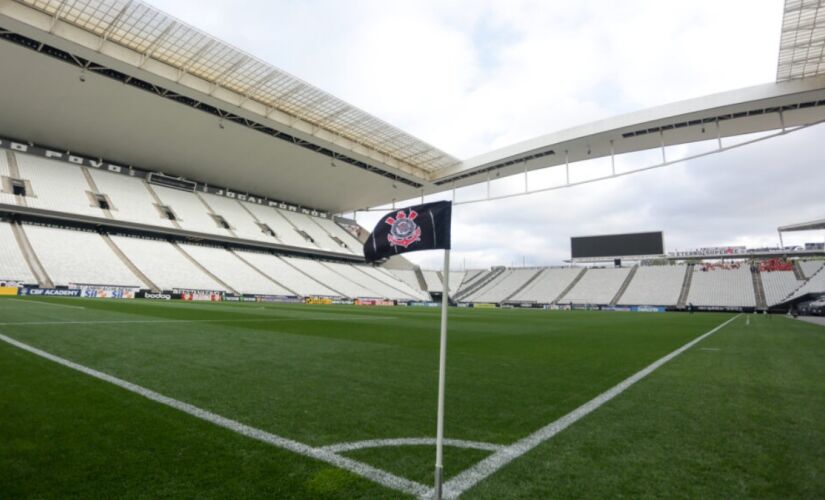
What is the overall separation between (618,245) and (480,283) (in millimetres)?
23100

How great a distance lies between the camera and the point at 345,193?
54594 millimetres

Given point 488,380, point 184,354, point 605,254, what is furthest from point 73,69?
point 605,254

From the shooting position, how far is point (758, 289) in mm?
48719

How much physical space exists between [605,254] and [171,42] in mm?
56928

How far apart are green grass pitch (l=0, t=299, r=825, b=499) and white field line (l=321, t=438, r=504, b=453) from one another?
7 cm

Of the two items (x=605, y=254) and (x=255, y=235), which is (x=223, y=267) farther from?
(x=605, y=254)

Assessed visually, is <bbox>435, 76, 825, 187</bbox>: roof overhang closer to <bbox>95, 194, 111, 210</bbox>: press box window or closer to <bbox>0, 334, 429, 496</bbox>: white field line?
<bbox>0, 334, 429, 496</bbox>: white field line

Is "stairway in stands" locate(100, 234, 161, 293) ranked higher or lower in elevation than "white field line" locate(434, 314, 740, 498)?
higher

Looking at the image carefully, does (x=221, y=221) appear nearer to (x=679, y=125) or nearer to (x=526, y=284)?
(x=679, y=125)

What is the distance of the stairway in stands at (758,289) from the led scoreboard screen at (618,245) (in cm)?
1038

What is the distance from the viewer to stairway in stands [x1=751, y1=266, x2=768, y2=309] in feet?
151

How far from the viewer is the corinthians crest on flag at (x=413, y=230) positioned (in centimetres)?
305

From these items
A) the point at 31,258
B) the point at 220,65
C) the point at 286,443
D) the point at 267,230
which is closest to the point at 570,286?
the point at 267,230

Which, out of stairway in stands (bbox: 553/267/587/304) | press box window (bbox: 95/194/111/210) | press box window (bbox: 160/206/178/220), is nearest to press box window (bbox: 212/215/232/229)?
press box window (bbox: 160/206/178/220)
